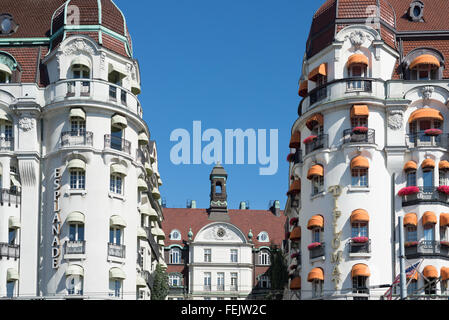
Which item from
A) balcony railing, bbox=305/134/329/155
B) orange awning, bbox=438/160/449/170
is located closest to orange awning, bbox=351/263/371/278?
orange awning, bbox=438/160/449/170

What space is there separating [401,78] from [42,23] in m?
29.4

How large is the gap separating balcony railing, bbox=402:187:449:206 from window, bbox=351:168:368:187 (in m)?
3.34

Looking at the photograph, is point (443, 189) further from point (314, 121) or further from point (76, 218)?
point (76, 218)

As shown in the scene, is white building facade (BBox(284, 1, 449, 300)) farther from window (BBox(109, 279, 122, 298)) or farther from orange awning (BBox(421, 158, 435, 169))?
window (BBox(109, 279, 122, 298))

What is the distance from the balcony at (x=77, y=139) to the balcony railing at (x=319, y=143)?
56.0ft

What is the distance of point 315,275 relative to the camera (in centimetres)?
7038

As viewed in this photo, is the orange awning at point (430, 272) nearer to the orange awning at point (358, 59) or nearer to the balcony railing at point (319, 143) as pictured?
the balcony railing at point (319, 143)

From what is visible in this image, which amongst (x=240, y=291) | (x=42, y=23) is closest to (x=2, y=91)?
(x=42, y=23)

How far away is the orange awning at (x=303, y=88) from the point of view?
77188 mm

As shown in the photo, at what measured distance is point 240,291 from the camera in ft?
420

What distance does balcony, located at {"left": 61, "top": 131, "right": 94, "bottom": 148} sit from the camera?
233 ft

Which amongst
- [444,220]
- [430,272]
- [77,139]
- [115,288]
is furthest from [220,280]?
[430,272]

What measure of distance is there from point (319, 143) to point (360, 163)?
14.1 feet
